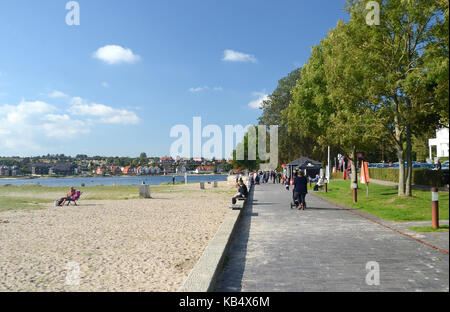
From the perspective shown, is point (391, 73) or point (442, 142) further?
point (391, 73)

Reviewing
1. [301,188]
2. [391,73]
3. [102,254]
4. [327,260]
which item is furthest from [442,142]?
[102,254]

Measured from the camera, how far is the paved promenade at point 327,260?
560 cm

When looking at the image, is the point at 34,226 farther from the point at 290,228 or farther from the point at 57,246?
the point at 290,228

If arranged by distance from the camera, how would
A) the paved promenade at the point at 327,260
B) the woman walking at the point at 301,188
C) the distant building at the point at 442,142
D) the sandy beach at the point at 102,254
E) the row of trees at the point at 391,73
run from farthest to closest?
the woman walking at the point at 301,188 → the row of trees at the point at 391,73 → the sandy beach at the point at 102,254 → the paved promenade at the point at 327,260 → the distant building at the point at 442,142

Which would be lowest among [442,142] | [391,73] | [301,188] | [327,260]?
[327,260]

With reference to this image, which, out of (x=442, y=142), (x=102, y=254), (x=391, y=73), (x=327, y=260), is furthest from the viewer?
(x=391, y=73)

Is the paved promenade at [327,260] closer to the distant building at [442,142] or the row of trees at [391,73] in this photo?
the distant building at [442,142]

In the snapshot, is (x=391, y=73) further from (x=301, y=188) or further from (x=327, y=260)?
(x=327, y=260)

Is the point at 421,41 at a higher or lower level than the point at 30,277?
higher

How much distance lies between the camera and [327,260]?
707 centimetres

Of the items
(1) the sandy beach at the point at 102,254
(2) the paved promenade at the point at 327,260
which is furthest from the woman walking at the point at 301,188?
(2) the paved promenade at the point at 327,260

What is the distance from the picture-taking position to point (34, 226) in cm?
1470
